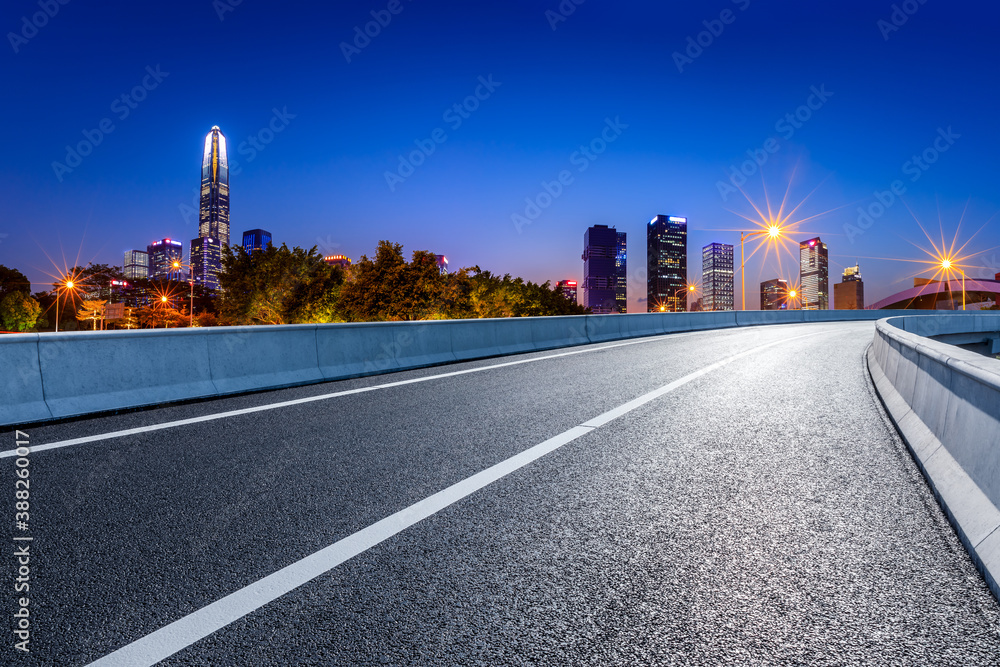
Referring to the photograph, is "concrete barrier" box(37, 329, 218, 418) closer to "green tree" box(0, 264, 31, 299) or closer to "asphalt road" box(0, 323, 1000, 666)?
"asphalt road" box(0, 323, 1000, 666)

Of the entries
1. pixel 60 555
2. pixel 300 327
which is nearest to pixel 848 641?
pixel 60 555

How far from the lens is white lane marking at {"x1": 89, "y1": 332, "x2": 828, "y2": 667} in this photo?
2205 mm

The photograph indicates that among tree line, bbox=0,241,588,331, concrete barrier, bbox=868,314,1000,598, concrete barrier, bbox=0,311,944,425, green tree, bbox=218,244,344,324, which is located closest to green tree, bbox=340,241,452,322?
tree line, bbox=0,241,588,331

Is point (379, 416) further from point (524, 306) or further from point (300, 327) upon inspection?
point (524, 306)

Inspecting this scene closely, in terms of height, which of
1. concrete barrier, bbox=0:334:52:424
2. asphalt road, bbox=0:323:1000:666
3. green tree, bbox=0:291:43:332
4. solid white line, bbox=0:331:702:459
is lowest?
asphalt road, bbox=0:323:1000:666

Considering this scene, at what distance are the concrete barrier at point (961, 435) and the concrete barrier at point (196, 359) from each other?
825 centimetres

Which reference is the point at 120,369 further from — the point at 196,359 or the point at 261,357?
the point at 261,357

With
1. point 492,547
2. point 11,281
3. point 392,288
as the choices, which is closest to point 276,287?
point 392,288

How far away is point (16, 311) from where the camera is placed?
106m

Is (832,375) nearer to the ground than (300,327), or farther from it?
nearer to the ground

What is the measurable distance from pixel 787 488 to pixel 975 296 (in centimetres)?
20103

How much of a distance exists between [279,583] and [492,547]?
3.50 ft

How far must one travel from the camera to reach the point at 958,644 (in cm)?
227

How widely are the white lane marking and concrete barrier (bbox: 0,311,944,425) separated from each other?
5360 millimetres
